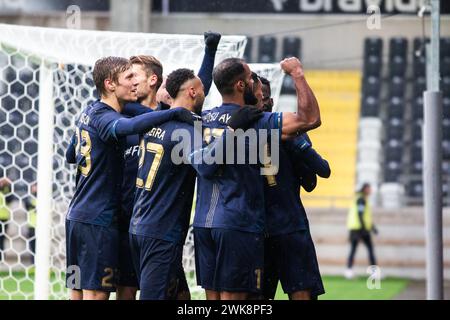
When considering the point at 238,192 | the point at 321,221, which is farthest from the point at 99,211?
the point at 321,221

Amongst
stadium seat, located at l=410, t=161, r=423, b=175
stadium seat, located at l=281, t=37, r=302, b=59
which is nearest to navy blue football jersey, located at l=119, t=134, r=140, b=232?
stadium seat, located at l=410, t=161, r=423, b=175

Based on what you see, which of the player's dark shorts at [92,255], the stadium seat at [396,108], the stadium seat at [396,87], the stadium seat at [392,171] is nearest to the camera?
the player's dark shorts at [92,255]

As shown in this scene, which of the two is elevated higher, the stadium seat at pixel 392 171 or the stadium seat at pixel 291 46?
the stadium seat at pixel 291 46

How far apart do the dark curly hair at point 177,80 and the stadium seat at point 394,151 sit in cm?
1404

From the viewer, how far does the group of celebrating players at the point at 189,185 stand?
5.77 m

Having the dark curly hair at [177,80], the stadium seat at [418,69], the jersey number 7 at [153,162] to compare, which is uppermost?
the stadium seat at [418,69]

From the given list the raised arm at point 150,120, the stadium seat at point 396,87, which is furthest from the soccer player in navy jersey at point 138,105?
the stadium seat at point 396,87

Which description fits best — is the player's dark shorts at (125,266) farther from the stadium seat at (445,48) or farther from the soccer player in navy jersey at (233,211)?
the stadium seat at (445,48)

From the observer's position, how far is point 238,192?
5797 millimetres

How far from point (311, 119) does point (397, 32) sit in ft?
53.9

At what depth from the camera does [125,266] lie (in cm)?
660

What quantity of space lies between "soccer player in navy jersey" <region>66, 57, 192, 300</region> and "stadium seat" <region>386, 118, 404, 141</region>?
14.2m

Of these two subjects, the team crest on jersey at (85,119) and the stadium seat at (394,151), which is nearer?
the team crest on jersey at (85,119)

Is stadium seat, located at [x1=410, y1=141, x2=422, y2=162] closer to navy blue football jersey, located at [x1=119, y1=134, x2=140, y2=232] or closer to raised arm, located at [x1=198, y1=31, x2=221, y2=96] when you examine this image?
raised arm, located at [x1=198, y1=31, x2=221, y2=96]
